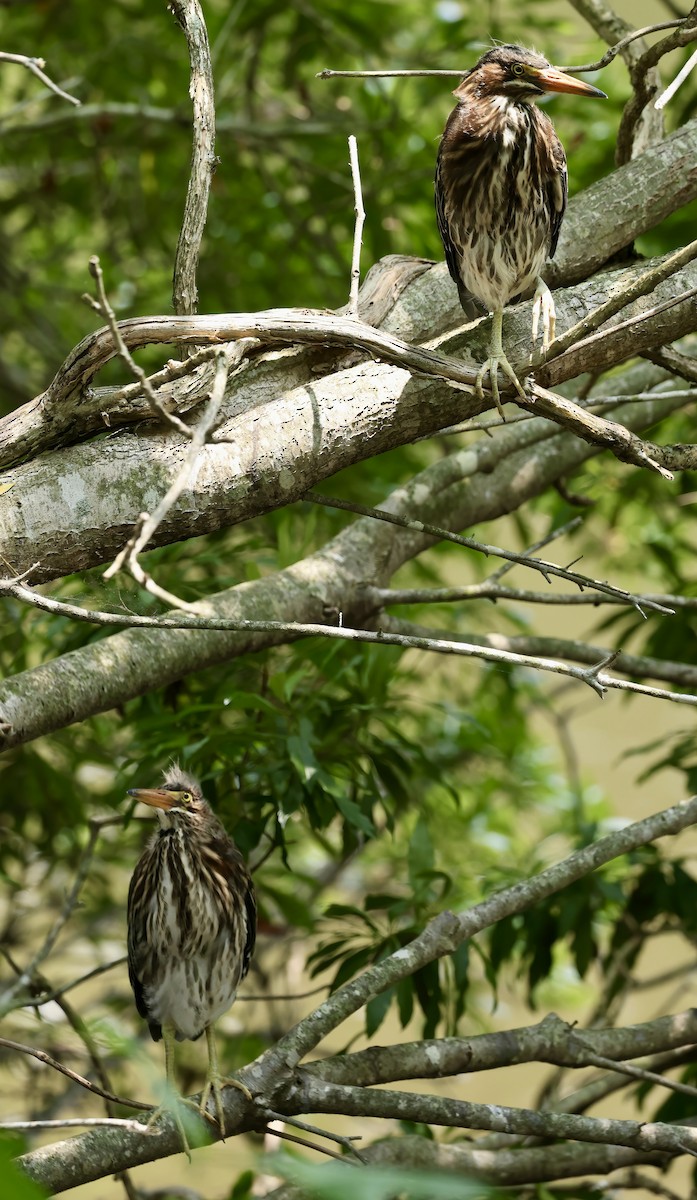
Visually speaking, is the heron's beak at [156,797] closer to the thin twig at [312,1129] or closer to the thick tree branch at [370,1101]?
the thick tree branch at [370,1101]

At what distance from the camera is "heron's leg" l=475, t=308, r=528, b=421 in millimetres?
1939

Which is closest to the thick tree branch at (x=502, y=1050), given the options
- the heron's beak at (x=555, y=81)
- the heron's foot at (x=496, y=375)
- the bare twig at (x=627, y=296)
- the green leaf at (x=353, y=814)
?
the green leaf at (x=353, y=814)

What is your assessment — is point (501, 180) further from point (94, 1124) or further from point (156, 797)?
point (94, 1124)

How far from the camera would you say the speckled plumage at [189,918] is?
2906mm

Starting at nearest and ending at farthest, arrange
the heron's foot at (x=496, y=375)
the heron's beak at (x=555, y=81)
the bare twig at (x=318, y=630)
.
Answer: the bare twig at (x=318, y=630)
the heron's foot at (x=496, y=375)
the heron's beak at (x=555, y=81)

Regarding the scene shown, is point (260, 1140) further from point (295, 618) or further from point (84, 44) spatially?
point (84, 44)

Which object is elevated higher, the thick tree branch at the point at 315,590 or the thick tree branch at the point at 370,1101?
the thick tree branch at the point at 315,590

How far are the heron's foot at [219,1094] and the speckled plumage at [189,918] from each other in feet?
1.25

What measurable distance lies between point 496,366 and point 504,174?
566mm

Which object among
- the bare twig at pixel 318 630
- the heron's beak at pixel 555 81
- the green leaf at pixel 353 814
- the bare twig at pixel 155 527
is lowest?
the green leaf at pixel 353 814

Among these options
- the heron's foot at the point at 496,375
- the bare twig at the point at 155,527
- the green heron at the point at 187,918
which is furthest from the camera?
the green heron at the point at 187,918

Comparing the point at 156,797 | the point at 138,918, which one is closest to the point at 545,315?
the point at 156,797

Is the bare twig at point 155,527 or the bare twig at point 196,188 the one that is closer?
the bare twig at point 155,527

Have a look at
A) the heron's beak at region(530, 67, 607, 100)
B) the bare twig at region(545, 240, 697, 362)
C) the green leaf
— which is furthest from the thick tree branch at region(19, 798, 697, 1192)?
the heron's beak at region(530, 67, 607, 100)
